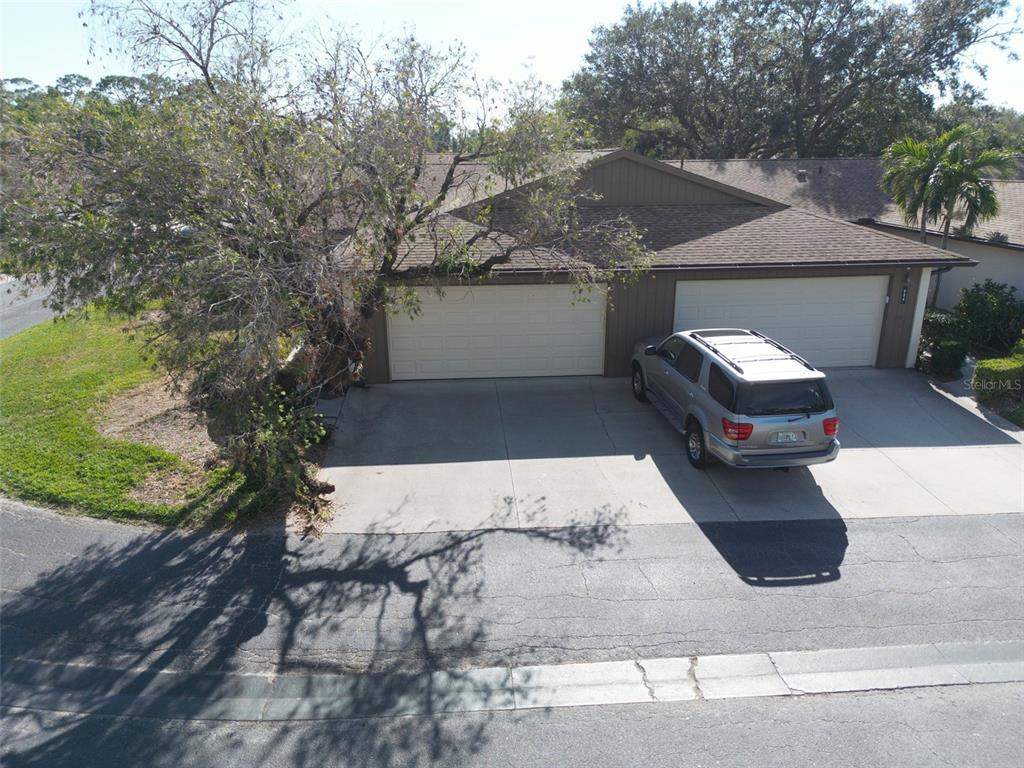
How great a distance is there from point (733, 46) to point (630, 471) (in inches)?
1194

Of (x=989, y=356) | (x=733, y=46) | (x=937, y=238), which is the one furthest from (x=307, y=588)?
(x=733, y=46)

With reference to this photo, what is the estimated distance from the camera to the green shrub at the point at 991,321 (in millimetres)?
14977

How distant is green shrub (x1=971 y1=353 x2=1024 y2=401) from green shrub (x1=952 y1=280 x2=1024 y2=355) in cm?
249

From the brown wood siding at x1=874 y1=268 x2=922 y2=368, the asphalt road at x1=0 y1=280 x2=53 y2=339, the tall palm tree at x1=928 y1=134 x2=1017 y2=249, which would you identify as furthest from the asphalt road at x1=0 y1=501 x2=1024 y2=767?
the asphalt road at x1=0 y1=280 x2=53 y2=339

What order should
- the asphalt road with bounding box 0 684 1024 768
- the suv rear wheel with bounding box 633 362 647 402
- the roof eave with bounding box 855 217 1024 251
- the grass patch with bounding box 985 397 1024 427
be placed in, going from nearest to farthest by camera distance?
the asphalt road with bounding box 0 684 1024 768 → the grass patch with bounding box 985 397 1024 427 → the suv rear wheel with bounding box 633 362 647 402 → the roof eave with bounding box 855 217 1024 251

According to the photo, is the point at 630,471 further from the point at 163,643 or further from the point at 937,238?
the point at 937,238

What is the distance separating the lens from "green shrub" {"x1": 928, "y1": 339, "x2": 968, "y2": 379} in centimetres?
1345

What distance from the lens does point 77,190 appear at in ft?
24.3

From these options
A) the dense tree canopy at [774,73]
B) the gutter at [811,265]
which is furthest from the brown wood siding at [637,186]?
the dense tree canopy at [774,73]

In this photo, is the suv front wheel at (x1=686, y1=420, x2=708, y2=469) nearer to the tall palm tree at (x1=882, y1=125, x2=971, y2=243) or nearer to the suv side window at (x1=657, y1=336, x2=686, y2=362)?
the suv side window at (x1=657, y1=336, x2=686, y2=362)

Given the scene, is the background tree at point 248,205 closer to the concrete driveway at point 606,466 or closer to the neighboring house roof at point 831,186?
the concrete driveway at point 606,466

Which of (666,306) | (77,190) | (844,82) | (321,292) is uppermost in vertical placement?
(844,82)

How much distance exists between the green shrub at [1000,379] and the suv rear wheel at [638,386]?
20.0ft

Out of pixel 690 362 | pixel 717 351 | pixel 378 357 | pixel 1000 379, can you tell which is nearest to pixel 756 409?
pixel 717 351
